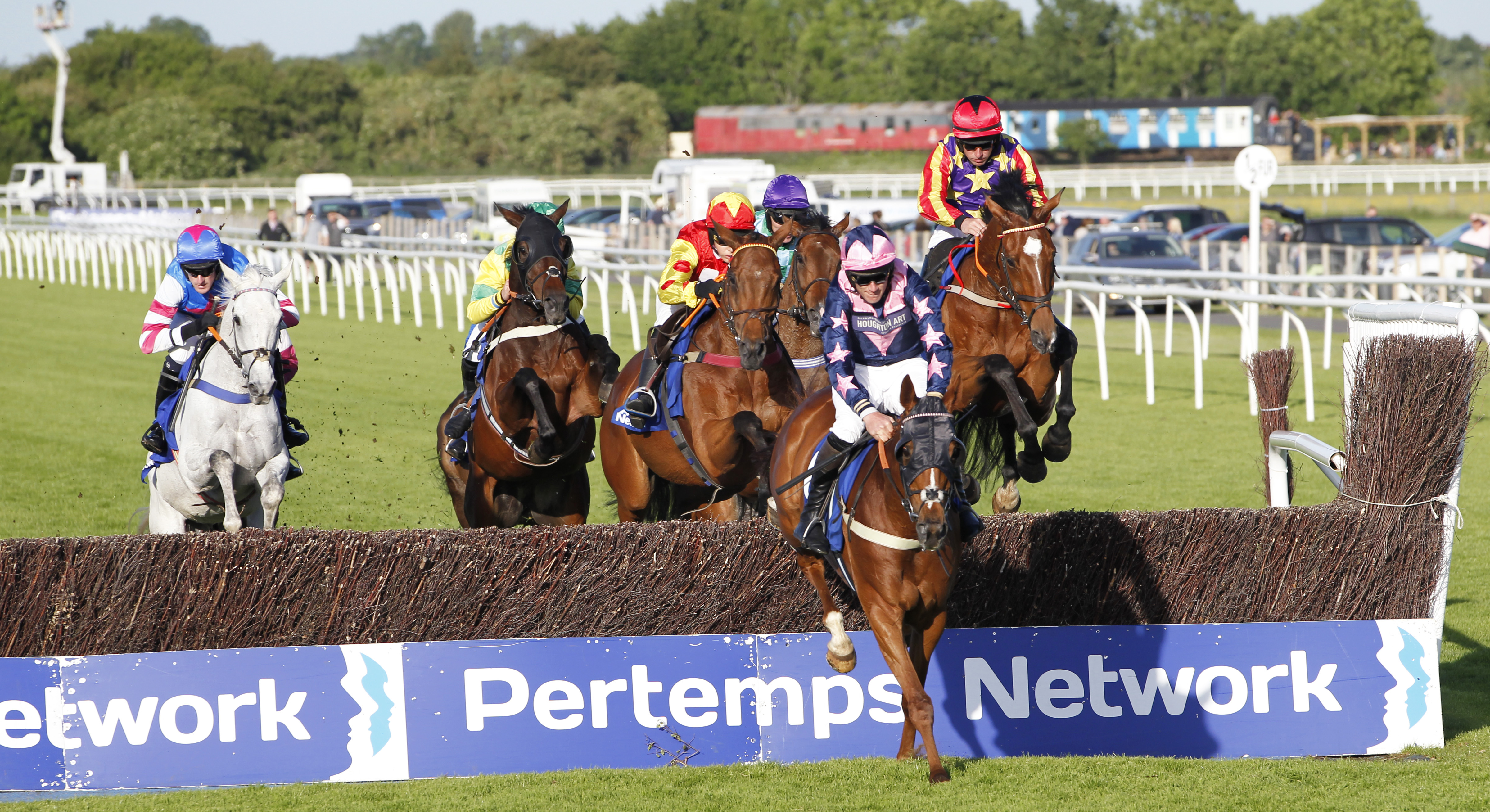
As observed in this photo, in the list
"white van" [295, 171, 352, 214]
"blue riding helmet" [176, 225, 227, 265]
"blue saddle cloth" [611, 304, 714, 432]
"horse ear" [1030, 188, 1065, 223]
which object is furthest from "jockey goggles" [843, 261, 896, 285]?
"white van" [295, 171, 352, 214]

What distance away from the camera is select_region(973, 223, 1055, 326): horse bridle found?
19.8ft

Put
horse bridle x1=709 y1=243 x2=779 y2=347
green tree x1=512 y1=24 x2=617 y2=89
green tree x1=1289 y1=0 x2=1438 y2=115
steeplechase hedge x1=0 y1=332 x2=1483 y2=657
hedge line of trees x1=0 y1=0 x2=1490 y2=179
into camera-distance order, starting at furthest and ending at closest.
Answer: green tree x1=512 y1=24 x2=617 y2=89 < green tree x1=1289 y1=0 x2=1438 y2=115 < hedge line of trees x1=0 y1=0 x2=1490 y2=179 < horse bridle x1=709 y1=243 x2=779 y2=347 < steeplechase hedge x1=0 y1=332 x2=1483 y2=657

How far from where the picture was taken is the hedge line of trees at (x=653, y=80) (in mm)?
62219

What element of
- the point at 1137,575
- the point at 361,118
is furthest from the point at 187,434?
the point at 361,118

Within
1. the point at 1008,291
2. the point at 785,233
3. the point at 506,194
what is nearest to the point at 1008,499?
the point at 1008,291

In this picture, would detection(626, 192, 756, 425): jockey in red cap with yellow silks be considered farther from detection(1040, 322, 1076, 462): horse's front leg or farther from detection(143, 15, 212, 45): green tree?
detection(143, 15, 212, 45): green tree

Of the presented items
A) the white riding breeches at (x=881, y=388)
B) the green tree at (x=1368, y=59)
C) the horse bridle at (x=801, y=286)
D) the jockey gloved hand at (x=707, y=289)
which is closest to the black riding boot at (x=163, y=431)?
the jockey gloved hand at (x=707, y=289)

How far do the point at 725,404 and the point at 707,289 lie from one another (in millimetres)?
523

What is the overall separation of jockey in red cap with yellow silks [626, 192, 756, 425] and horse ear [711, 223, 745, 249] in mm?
30

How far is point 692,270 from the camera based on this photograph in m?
6.68

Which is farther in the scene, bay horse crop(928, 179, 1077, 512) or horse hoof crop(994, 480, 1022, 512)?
horse hoof crop(994, 480, 1022, 512)

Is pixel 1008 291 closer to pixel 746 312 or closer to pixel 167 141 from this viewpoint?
pixel 746 312

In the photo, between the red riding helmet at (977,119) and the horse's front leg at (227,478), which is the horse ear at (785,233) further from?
the horse's front leg at (227,478)

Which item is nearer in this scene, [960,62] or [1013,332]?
[1013,332]
